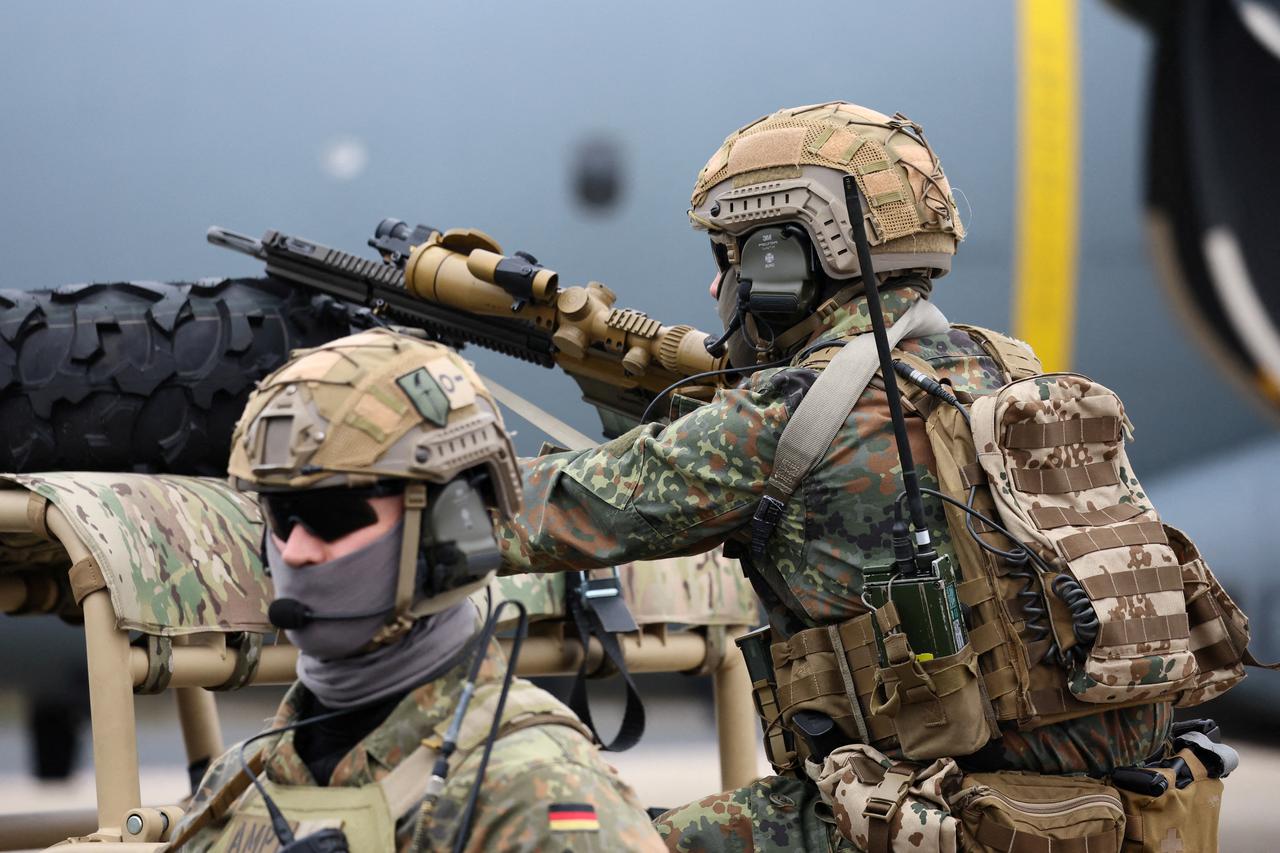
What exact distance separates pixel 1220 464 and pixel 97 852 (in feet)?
20.0

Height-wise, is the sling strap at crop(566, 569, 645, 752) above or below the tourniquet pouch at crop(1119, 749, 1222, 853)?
above

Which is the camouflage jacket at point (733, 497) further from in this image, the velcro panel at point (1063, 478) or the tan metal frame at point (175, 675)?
the tan metal frame at point (175, 675)

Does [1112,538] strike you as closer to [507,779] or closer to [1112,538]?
[1112,538]

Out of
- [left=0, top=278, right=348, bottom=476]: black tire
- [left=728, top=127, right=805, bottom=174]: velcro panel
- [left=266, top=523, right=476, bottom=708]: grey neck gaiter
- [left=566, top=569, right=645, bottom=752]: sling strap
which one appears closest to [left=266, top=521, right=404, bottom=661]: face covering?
[left=266, top=523, right=476, bottom=708]: grey neck gaiter

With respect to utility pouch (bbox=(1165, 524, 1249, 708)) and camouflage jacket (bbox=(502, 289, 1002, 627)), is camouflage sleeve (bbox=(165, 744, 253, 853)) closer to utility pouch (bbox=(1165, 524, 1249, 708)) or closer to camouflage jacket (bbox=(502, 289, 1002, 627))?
camouflage jacket (bbox=(502, 289, 1002, 627))

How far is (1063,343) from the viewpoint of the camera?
6.93 meters

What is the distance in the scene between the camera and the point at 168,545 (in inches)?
129

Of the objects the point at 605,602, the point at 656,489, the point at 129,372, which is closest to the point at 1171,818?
the point at 656,489

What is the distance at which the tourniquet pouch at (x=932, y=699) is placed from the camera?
2.59 metres

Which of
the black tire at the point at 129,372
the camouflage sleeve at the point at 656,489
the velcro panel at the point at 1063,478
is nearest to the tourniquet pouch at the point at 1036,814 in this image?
the velcro panel at the point at 1063,478

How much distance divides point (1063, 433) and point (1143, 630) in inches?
13.7

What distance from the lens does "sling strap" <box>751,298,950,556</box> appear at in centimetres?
271

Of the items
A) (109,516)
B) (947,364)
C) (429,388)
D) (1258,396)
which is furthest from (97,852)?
(1258,396)

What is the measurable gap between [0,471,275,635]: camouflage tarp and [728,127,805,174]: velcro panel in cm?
133
